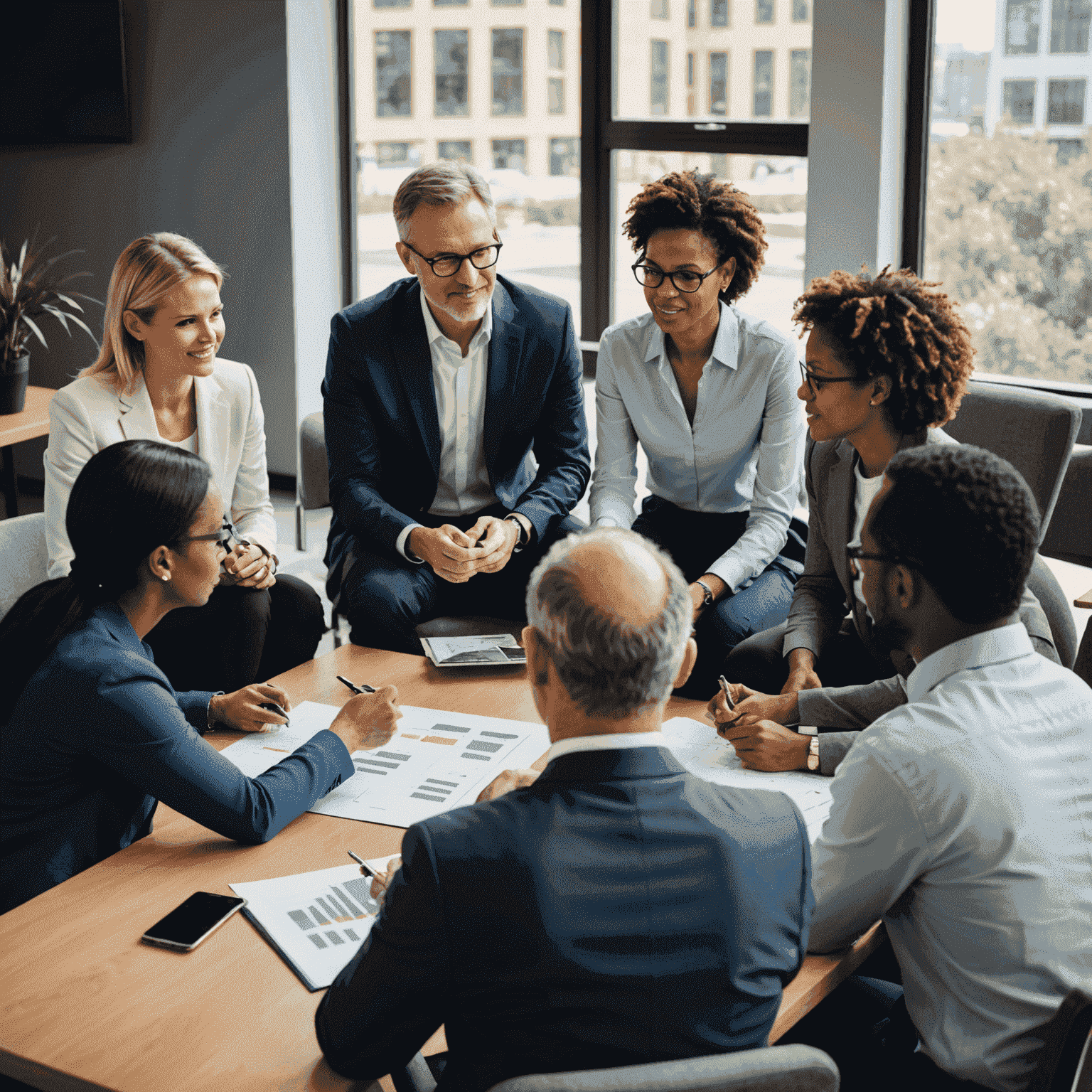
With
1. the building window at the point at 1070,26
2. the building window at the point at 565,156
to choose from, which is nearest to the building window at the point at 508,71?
the building window at the point at 565,156

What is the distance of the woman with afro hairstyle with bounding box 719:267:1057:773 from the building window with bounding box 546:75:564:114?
2.77 m

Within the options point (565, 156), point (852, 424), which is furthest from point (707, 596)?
point (565, 156)

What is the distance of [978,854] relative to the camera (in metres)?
1.36

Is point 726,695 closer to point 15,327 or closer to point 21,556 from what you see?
point 21,556

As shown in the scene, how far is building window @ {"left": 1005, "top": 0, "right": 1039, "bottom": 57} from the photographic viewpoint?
390 centimetres

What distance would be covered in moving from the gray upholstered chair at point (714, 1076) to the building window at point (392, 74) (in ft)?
16.4

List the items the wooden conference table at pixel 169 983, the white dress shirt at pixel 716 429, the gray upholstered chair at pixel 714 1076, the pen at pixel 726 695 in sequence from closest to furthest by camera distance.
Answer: the gray upholstered chair at pixel 714 1076 → the wooden conference table at pixel 169 983 → the pen at pixel 726 695 → the white dress shirt at pixel 716 429

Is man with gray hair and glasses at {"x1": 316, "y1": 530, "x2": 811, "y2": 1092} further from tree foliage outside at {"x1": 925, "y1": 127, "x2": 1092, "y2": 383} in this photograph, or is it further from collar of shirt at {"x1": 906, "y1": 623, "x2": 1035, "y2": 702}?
tree foliage outside at {"x1": 925, "y1": 127, "x2": 1092, "y2": 383}

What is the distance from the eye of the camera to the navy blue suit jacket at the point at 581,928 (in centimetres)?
108

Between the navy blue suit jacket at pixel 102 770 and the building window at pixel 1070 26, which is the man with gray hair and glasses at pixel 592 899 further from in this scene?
the building window at pixel 1070 26

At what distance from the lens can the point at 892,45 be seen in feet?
13.1

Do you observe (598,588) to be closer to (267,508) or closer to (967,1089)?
(967,1089)

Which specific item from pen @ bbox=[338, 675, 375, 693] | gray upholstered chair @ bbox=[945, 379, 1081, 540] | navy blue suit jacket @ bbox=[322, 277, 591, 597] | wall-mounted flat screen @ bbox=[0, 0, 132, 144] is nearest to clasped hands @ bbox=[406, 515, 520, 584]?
navy blue suit jacket @ bbox=[322, 277, 591, 597]

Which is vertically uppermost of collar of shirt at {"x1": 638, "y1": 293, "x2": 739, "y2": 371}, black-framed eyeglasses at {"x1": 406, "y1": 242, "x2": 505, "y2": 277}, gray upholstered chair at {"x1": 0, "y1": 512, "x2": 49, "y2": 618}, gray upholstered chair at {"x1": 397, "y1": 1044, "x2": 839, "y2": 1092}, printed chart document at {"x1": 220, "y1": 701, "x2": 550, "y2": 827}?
black-framed eyeglasses at {"x1": 406, "y1": 242, "x2": 505, "y2": 277}
